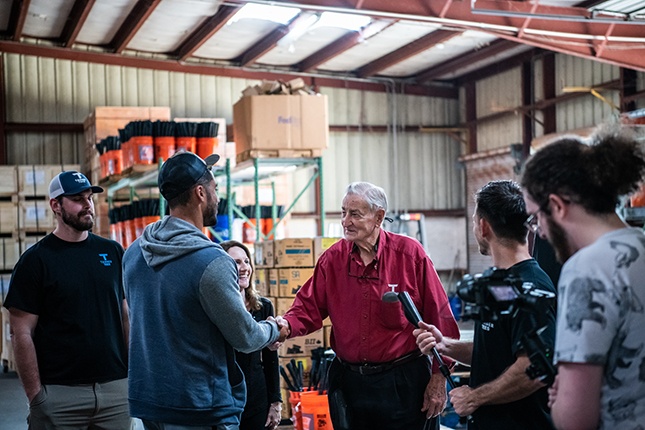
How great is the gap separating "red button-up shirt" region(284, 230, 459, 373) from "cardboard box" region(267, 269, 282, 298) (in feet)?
15.7

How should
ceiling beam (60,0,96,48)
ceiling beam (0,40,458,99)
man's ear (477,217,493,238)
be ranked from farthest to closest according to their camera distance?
ceiling beam (0,40,458,99) → ceiling beam (60,0,96,48) → man's ear (477,217,493,238)

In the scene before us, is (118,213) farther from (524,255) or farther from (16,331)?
(524,255)

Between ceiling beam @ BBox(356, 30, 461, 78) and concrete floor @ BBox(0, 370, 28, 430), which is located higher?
ceiling beam @ BBox(356, 30, 461, 78)

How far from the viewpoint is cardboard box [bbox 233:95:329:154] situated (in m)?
10.1

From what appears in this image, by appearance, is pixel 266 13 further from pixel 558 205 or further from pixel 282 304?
pixel 558 205

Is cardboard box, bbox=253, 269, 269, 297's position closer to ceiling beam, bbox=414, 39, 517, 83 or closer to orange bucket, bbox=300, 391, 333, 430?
orange bucket, bbox=300, 391, 333, 430

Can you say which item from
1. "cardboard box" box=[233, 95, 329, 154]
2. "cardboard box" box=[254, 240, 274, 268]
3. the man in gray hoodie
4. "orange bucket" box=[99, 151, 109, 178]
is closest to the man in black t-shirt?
the man in gray hoodie

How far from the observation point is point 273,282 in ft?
31.2

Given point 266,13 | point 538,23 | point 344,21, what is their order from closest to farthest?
point 538,23 → point 266,13 → point 344,21

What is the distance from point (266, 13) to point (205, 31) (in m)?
1.73

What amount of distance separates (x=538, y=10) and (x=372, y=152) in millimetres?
8749

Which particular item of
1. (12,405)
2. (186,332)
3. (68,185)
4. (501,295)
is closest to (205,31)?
(12,405)

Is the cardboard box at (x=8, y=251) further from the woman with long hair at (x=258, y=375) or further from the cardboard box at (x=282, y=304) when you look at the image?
the woman with long hair at (x=258, y=375)

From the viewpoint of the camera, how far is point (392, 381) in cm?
435
